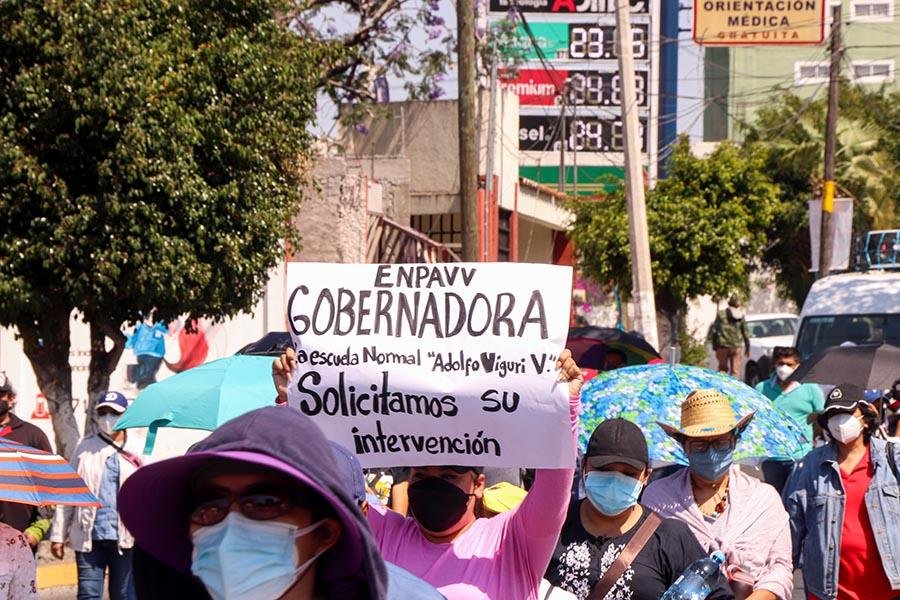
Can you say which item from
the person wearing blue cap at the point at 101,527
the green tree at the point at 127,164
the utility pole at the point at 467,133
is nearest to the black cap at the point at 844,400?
the person wearing blue cap at the point at 101,527

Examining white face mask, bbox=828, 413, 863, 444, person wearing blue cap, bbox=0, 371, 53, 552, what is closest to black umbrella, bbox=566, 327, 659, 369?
person wearing blue cap, bbox=0, 371, 53, 552

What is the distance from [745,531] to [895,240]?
15.1 metres

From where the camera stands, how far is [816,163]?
136 ft

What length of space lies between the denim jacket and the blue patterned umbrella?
1.19 feet

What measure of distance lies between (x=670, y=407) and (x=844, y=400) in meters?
1.02

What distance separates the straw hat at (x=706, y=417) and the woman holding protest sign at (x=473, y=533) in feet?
6.31

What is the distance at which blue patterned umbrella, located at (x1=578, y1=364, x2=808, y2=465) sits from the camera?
328 inches

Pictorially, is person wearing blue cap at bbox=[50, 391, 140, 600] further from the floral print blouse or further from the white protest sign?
the white protest sign

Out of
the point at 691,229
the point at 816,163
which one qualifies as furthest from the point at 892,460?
the point at 816,163

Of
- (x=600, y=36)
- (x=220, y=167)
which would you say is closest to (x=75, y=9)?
(x=220, y=167)

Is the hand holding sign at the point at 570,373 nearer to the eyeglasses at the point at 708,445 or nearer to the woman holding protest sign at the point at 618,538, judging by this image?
the woman holding protest sign at the point at 618,538

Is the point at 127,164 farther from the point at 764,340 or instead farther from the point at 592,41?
the point at 592,41

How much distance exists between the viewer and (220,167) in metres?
15.3

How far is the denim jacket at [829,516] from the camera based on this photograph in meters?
7.62
